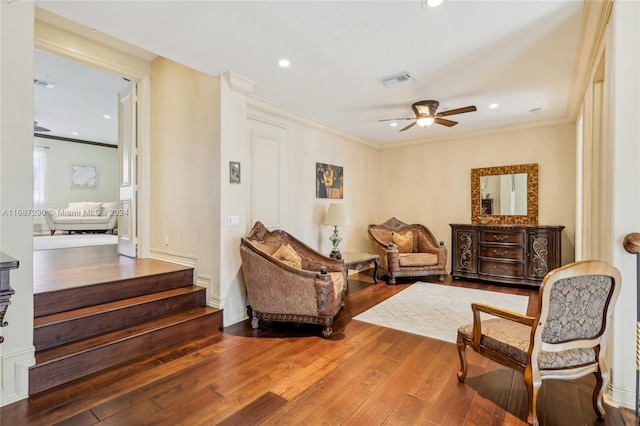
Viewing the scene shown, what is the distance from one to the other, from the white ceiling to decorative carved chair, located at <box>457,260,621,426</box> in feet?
6.27

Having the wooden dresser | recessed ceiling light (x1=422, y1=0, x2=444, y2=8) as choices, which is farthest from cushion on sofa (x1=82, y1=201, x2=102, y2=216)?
recessed ceiling light (x1=422, y1=0, x2=444, y2=8)

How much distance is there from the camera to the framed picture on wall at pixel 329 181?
5309mm

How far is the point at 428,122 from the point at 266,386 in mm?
3744

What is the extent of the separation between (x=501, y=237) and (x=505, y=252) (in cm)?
25

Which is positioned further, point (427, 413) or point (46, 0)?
point (46, 0)

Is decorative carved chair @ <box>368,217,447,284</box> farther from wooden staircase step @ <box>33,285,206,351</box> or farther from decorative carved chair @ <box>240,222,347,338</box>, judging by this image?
wooden staircase step @ <box>33,285,206,351</box>

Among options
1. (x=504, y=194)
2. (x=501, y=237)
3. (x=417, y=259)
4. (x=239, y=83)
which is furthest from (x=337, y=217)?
(x=504, y=194)

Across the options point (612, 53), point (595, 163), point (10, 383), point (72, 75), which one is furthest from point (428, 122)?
point (72, 75)

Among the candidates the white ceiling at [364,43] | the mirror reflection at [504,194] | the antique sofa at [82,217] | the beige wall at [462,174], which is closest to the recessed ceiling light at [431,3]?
the white ceiling at [364,43]

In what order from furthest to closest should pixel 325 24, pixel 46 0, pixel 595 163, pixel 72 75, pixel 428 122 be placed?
pixel 72 75
pixel 428 122
pixel 595 163
pixel 325 24
pixel 46 0

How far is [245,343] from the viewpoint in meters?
3.01

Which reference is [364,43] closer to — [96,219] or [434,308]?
[434,308]

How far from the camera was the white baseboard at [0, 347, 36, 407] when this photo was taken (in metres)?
2.04

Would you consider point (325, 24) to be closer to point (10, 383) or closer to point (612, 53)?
point (612, 53)
